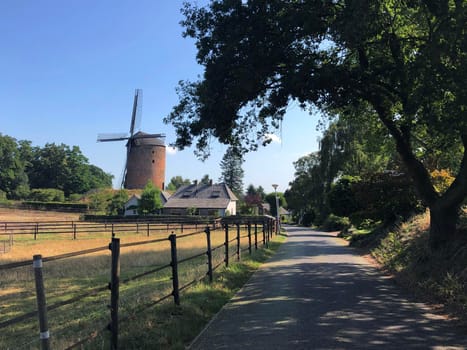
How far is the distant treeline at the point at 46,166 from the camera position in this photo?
4466 inches

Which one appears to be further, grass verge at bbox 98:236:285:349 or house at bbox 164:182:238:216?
house at bbox 164:182:238:216

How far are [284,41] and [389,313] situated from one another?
689cm

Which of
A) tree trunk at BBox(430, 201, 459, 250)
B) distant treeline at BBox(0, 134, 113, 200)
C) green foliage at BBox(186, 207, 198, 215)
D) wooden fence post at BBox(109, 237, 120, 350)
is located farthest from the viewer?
distant treeline at BBox(0, 134, 113, 200)

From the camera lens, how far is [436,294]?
8.71m

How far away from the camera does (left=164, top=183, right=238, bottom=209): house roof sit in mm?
80562

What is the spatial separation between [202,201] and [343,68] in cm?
7090

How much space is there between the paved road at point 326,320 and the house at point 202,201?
67.4 metres

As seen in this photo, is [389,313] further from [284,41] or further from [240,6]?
[240,6]

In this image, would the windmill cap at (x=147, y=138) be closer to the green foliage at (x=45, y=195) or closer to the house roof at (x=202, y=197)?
the house roof at (x=202, y=197)

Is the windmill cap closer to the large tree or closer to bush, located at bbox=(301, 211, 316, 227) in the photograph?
bush, located at bbox=(301, 211, 316, 227)

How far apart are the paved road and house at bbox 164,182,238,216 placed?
6738 centimetres

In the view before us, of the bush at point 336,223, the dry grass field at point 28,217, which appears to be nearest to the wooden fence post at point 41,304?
the bush at point 336,223

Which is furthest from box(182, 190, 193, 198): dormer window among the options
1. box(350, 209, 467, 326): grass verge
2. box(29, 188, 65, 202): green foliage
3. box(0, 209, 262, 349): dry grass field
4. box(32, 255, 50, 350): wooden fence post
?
box(32, 255, 50, 350): wooden fence post

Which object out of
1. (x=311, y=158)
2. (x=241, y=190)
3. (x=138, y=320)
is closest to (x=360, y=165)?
(x=311, y=158)
